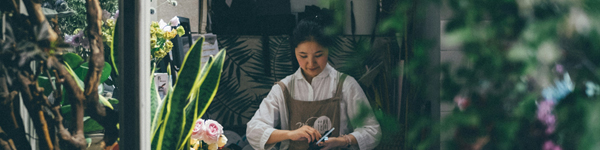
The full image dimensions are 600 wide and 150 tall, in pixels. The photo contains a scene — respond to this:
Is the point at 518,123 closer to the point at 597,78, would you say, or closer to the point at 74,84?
the point at 597,78

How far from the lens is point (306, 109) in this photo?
2336 mm

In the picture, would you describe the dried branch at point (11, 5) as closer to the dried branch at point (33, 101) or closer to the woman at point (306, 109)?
the dried branch at point (33, 101)

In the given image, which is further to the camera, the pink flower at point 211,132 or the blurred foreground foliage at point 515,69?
the pink flower at point 211,132

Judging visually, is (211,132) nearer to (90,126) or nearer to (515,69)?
(90,126)

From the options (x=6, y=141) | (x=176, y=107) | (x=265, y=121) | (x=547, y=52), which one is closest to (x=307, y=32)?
(x=265, y=121)

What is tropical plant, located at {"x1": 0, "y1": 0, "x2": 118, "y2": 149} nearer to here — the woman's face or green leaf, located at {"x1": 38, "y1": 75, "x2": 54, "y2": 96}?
green leaf, located at {"x1": 38, "y1": 75, "x2": 54, "y2": 96}

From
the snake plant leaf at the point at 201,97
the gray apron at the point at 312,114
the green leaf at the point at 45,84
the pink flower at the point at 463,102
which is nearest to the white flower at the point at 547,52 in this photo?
the pink flower at the point at 463,102

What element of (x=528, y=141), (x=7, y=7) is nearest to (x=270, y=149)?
(x=7, y=7)

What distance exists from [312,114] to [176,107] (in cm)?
90

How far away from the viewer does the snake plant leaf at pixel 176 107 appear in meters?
1.73

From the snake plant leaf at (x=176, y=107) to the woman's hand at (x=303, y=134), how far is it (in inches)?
31.7

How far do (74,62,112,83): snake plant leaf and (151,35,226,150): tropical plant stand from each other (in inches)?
11.5

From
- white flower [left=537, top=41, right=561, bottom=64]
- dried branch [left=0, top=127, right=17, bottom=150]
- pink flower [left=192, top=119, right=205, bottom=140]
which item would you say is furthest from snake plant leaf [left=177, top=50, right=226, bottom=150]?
white flower [left=537, top=41, right=561, bottom=64]

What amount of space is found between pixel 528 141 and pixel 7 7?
1.95 meters
